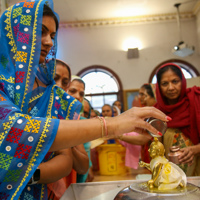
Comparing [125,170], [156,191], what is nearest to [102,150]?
[125,170]

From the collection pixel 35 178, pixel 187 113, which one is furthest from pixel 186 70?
pixel 35 178

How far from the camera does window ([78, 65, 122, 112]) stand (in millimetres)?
7488

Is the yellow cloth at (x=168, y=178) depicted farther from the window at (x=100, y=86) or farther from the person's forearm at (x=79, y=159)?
the window at (x=100, y=86)

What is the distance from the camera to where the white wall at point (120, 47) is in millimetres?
7367

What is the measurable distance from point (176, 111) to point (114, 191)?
1015 mm

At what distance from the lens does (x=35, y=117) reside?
728mm

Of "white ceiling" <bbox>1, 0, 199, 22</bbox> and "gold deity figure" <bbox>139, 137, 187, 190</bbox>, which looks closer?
"gold deity figure" <bbox>139, 137, 187, 190</bbox>

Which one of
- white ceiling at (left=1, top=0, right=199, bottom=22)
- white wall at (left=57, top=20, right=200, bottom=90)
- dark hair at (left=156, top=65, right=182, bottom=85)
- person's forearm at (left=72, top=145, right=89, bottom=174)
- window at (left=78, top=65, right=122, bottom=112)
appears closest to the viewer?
person's forearm at (left=72, top=145, right=89, bottom=174)

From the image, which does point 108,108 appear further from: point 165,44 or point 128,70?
point 165,44

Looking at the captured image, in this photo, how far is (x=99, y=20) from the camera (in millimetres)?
7445

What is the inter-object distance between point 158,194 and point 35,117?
17.0 inches

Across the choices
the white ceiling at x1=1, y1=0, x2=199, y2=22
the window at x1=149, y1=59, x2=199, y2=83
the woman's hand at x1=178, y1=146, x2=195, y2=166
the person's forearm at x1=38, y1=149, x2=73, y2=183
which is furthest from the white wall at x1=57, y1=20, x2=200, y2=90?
the person's forearm at x1=38, y1=149, x2=73, y2=183

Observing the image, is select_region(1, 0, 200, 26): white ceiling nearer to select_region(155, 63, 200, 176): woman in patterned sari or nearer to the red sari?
select_region(155, 63, 200, 176): woman in patterned sari

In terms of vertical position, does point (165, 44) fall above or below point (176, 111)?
above
